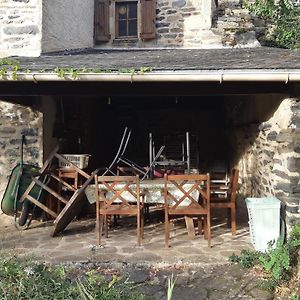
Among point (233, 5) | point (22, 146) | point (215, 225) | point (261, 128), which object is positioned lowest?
point (215, 225)

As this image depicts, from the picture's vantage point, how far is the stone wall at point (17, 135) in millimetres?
6266

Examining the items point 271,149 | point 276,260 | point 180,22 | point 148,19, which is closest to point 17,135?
point 271,149

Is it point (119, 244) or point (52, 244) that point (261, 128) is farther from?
Answer: point (52, 244)

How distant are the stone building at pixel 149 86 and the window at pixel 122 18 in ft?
0.08

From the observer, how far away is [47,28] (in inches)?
273

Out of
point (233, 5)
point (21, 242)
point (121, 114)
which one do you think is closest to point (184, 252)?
point (21, 242)

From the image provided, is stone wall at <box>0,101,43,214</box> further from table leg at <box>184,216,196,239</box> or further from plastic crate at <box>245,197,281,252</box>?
plastic crate at <box>245,197,281,252</box>

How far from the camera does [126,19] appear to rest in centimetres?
902

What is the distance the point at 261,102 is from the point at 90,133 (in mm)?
3929

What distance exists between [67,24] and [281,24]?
4.78 metres

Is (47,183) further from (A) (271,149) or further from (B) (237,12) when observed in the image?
(B) (237,12)

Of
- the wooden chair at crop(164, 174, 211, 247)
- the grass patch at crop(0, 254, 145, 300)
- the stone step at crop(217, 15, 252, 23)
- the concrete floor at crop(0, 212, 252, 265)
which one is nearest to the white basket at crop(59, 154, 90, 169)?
the concrete floor at crop(0, 212, 252, 265)

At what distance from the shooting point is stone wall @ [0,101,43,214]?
6266 millimetres

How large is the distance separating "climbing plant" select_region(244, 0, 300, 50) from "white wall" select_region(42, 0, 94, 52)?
3435 millimetres
